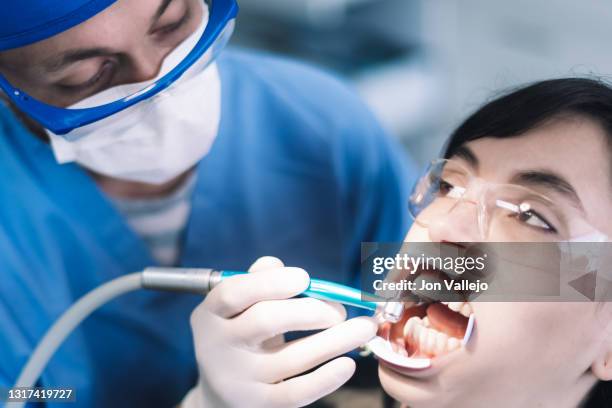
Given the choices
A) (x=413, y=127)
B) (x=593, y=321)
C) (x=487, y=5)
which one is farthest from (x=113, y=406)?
(x=487, y=5)

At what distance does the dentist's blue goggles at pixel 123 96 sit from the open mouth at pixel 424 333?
0.47m

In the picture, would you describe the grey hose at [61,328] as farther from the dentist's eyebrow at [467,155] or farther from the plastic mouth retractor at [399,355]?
the dentist's eyebrow at [467,155]

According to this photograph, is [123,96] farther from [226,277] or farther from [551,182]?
[551,182]

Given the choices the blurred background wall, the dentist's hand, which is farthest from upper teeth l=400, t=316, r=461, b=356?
the blurred background wall

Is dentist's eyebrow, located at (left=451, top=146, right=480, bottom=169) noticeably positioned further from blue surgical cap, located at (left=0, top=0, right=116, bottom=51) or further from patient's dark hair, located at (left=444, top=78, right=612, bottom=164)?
blue surgical cap, located at (left=0, top=0, right=116, bottom=51)

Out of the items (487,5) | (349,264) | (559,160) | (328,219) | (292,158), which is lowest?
(349,264)

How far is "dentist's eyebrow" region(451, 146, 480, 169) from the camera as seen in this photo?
3.69ft

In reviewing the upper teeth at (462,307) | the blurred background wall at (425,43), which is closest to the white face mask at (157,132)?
the upper teeth at (462,307)

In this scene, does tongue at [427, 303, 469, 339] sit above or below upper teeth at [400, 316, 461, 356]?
above

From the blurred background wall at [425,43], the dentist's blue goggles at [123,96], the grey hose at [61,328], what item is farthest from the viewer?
the blurred background wall at [425,43]

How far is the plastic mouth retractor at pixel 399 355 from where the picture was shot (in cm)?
101

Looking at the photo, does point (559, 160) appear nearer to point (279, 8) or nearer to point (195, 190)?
point (195, 190)

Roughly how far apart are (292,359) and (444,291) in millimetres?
249

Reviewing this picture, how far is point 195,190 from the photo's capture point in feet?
4.67
